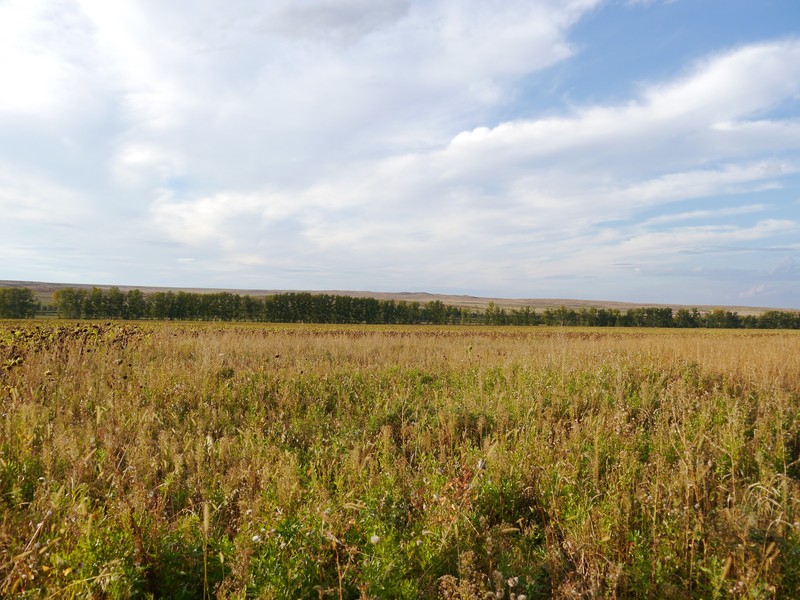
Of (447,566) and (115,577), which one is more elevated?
(115,577)

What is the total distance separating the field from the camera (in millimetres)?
2525

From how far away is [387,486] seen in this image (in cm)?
376

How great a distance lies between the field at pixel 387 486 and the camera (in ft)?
8.29

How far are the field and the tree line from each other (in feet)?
223

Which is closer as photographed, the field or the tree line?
the field

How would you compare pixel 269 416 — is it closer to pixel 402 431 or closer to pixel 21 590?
pixel 402 431

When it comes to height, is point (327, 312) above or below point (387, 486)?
below

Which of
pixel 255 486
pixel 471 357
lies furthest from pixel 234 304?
pixel 255 486

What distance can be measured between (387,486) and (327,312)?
3078 inches

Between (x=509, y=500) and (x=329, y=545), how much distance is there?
5.73ft

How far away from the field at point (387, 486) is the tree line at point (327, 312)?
6792 centimetres

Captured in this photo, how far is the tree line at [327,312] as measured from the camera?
70688mm

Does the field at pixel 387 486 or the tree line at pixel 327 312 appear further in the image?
the tree line at pixel 327 312

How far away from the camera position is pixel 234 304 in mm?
77438
